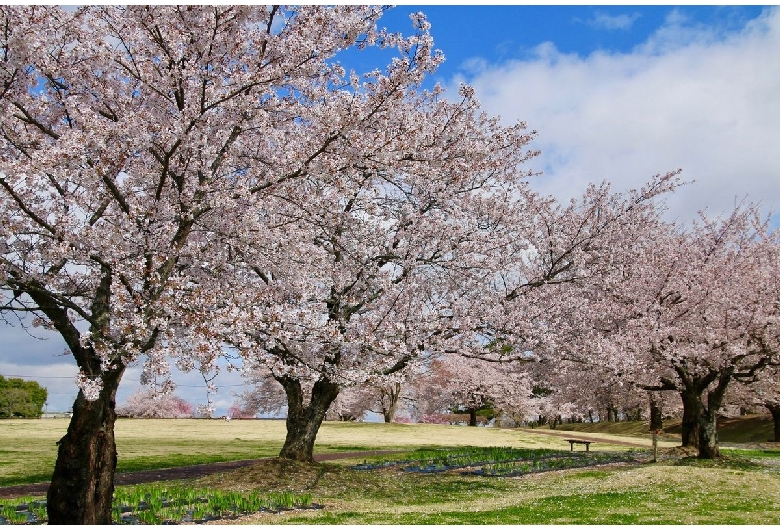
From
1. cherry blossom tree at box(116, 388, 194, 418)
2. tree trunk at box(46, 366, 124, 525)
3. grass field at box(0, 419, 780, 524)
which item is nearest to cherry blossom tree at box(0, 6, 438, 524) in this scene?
tree trunk at box(46, 366, 124, 525)

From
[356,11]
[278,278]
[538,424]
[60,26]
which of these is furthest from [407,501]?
[538,424]

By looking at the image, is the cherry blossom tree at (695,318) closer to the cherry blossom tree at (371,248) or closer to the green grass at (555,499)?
the green grass at (555,499)

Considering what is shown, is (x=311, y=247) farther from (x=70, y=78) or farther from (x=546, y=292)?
(x=546, y=292)

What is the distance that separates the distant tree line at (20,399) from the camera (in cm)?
7369

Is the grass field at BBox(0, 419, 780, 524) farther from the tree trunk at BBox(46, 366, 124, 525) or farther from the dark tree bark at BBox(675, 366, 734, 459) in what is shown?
the tree trunk at BBox(46, 366, 124, 525)

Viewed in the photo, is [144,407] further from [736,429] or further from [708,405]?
[708,405]

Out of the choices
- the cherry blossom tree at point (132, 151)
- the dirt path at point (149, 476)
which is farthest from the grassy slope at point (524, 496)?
the cherry blossom tree at point (132, 151)

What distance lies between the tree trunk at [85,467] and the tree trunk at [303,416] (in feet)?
26.5

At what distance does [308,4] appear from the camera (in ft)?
34.4

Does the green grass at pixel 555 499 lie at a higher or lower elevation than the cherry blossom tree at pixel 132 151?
lower

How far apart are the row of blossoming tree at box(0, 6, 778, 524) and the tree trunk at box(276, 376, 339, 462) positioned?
10.2 ft

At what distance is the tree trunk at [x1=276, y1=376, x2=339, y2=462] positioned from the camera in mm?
18016

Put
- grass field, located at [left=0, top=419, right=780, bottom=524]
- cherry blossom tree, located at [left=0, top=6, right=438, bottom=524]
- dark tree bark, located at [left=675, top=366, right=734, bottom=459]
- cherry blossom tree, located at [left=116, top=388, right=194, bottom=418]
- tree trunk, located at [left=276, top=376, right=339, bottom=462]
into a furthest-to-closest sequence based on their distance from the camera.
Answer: cherry blossom tree, located at [left=116, top=388, right=194, bottom=418]
dark tree bark, located at [left=675, top=366, right=734, bottom=459]
tree trunk, located at [left=276, top=376, right=339, bottom=462]
grass field, located at [left=0, top=419, right=780, bottom=524]
cherry blossom tree, located at [left=0, top=6, right=438, bottom=524]

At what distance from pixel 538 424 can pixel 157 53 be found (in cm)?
9118
